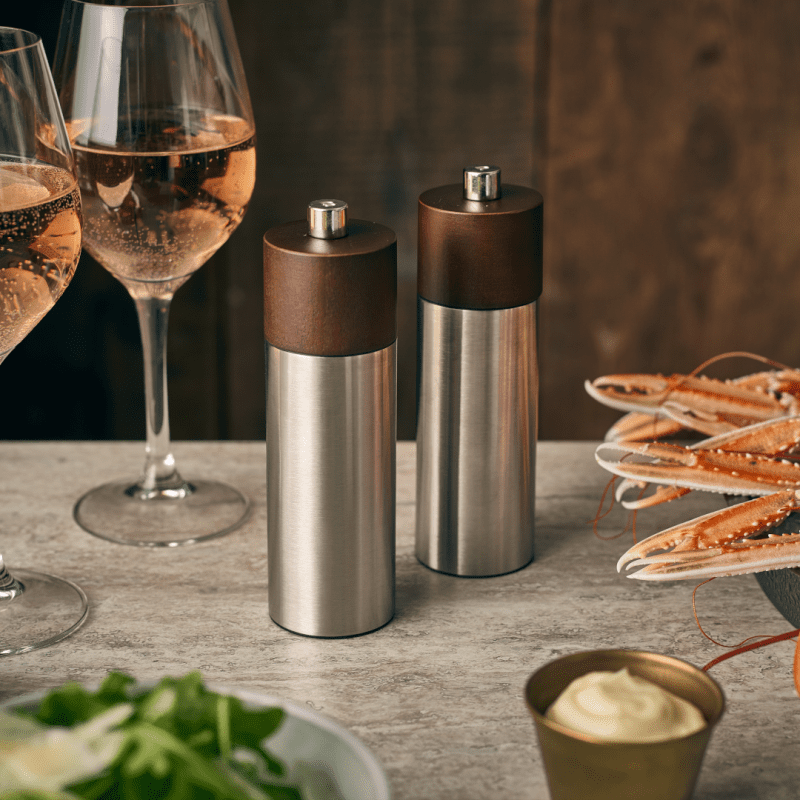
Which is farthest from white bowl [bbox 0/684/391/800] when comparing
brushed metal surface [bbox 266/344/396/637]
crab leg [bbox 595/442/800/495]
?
crab leg [bbox 595/442/800/495]

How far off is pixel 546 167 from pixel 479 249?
3.18 ft

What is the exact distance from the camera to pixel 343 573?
585 mm

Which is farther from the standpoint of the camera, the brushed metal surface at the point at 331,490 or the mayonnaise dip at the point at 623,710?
the brushed metal surface at the point at 331,490

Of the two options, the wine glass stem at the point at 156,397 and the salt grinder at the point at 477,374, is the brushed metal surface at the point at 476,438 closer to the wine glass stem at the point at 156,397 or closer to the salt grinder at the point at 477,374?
the salt grinder at the point at 477,374

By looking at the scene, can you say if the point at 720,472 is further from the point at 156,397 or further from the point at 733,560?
the point at 156,397

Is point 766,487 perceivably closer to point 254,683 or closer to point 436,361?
point 436,361

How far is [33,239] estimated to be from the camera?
1.76 ft

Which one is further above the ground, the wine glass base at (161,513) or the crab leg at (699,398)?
the crab leg at (699,398)

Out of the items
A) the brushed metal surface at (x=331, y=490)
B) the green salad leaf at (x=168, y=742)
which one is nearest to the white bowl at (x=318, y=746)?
the green salad leaf at (x=168, y=742)

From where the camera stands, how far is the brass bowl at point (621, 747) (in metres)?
0.41

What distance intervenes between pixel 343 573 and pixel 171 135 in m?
0.28

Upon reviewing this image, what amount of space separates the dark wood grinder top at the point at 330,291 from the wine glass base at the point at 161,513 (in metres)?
0.21

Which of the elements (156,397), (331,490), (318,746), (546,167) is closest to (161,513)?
(156,397)

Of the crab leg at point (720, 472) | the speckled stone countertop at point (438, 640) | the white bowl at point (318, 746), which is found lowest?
the speckled stone countertop at point (438, 640)
